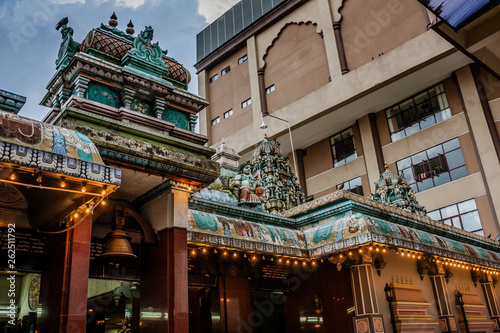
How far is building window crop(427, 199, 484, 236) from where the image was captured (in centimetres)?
2686

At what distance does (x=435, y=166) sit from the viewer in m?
29.4

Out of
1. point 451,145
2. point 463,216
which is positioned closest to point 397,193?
point 463,216

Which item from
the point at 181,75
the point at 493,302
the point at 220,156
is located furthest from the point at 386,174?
the point at 181,75

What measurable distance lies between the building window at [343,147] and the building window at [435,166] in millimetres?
4605

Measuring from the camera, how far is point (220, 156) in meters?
13.5

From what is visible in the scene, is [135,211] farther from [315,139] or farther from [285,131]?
[315,139]

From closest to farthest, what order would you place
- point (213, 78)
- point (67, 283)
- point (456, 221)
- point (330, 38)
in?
point (67, 283), point (456, 221), point (330, 38), point (213, 78)

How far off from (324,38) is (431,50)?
30.0 feet

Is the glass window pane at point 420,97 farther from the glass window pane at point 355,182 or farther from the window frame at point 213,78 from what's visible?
the window frame at point 213,78

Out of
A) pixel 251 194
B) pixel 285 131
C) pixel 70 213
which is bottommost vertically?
pixel 70 213

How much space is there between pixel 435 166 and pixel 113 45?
26.2 meters

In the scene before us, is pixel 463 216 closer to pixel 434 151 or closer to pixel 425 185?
pixel 425 185

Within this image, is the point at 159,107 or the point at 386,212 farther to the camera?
the point at 386,212

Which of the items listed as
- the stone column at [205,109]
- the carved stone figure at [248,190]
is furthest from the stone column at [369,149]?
the carved stone figure at [248,190]
